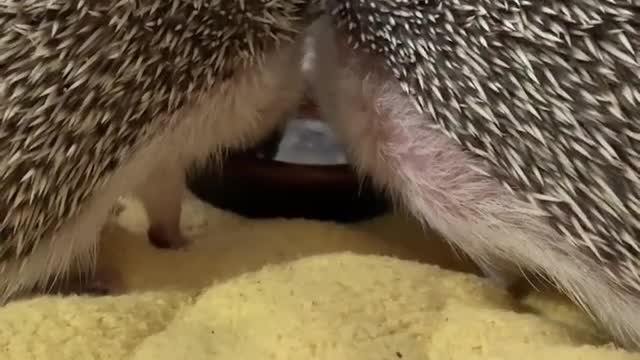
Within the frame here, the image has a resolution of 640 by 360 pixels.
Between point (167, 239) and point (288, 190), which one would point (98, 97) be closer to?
point (167, 239)

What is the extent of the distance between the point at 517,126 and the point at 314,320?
0.30 m

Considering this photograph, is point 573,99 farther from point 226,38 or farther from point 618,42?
point 226,38

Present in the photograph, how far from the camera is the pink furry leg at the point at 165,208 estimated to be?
5.48 feet

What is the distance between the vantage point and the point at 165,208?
171cm

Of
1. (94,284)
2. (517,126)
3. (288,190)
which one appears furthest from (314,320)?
(288,190)

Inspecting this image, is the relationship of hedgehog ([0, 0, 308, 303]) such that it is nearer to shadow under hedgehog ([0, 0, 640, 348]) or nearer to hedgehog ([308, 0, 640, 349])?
shadow under hedgehog ([0, 0, 640, 348])

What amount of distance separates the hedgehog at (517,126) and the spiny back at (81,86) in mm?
212

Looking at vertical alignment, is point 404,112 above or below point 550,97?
below

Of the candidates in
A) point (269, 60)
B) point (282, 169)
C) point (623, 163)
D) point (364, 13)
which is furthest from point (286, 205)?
point (623, 163)

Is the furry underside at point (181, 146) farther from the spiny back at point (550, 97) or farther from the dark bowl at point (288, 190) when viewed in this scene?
the spiny back at point (550, 97)

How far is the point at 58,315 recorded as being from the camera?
129 centimetres

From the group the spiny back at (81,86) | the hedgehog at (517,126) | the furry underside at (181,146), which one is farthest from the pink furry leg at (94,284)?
the hedgehog at (517,126)

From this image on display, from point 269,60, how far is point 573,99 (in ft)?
1.51

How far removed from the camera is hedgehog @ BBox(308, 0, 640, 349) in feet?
4.06
